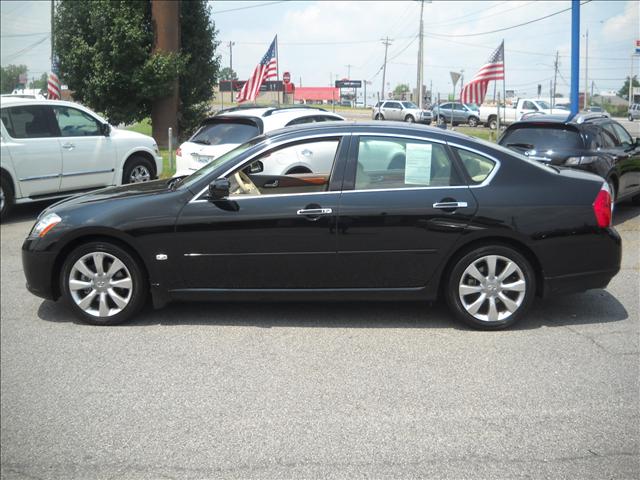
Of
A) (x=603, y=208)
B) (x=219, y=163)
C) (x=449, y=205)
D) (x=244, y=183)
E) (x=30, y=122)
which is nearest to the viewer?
(x=449, y=205)

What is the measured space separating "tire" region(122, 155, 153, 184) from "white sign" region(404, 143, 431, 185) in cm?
751

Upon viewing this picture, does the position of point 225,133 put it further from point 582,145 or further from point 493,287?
point 493,287

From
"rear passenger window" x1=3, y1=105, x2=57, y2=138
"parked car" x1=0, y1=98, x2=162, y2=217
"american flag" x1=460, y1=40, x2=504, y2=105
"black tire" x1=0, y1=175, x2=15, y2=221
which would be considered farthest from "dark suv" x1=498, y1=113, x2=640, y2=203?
"american flag" x1=460, y1=40, x2=504, y2=105

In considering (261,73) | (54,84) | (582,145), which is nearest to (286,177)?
(582,145)

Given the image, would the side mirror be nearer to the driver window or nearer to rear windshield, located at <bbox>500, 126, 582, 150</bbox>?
the driver window

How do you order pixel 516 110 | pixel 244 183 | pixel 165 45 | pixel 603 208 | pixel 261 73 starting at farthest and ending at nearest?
pixel 516 110 → pixel 261 73 → pixel 165 45 → pixel 244 183 → pixel 603 208

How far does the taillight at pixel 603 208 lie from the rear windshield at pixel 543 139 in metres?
4.06

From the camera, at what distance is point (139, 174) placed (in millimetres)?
12414

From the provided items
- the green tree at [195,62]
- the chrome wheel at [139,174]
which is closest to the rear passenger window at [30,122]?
the chrome wheel at [139,174]

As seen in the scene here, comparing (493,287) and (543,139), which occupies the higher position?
(543,139)

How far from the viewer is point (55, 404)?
13.7 ft

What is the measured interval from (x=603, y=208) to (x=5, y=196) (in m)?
8.50

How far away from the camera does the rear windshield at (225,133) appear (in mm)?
10625

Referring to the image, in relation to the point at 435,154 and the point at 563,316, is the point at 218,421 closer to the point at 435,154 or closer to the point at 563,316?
the point at 435,154
